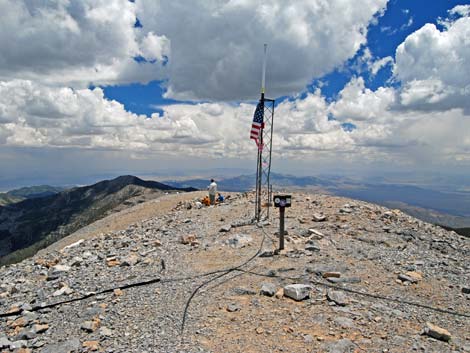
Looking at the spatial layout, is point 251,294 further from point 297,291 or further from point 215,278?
point 215,278

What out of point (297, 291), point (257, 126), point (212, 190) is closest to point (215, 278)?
point (297, 291)

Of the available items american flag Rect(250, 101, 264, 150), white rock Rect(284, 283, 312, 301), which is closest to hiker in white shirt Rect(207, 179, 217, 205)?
american flag Rect(250, 101, 264, 150)

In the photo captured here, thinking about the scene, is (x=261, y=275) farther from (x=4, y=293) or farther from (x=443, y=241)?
(x=443, y=241)

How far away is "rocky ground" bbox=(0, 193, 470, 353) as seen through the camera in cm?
846

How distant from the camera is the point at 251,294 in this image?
10.6 metres

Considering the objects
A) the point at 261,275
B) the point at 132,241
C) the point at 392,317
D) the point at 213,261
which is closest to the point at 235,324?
the point at 261,275

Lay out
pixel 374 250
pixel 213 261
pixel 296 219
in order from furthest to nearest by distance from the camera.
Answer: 1. pixel 296 219
2. pixel 374 250
3. pixel 213 261

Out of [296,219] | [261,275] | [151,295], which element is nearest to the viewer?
[151,295]

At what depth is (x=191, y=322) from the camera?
30.0ft

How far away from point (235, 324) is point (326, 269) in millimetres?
4633

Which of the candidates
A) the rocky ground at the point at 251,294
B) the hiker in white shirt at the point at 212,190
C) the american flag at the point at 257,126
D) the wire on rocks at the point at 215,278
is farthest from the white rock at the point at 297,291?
the hiker in white shirt at the point at 212,190

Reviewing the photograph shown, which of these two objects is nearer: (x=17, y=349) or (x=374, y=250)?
(x=17, y=349)

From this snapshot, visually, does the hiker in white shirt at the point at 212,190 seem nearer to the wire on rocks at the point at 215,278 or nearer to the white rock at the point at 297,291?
the wire on rocks at the point at 215,278

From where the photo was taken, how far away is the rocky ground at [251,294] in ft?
27.8
